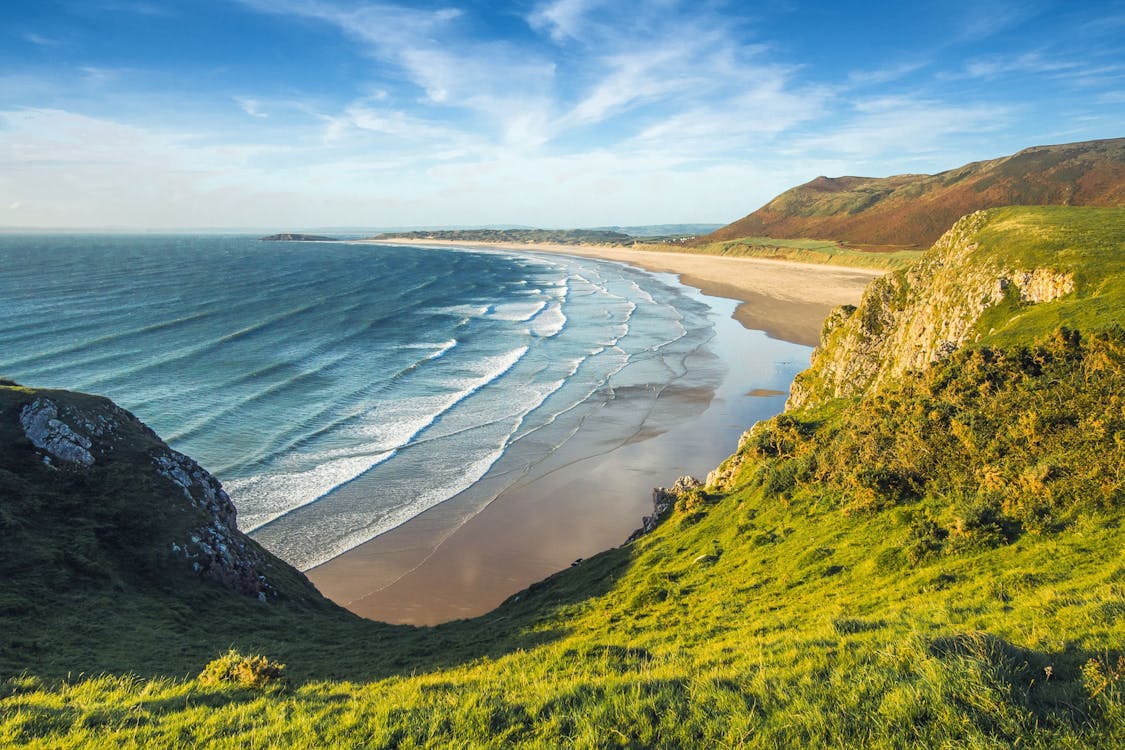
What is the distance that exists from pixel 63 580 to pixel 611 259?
18865 centimetres

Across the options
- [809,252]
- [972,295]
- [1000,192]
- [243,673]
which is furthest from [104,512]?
[1000,192]

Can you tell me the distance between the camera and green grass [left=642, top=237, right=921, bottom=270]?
11969 cm

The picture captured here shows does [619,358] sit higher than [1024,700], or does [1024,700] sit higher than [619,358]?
[1024,700]

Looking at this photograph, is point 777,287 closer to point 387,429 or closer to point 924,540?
point 387,429

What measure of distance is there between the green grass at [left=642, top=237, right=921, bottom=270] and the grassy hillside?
3610 inches

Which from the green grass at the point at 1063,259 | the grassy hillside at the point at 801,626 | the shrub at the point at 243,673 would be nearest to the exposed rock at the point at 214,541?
the grassy hillside at the point at 801,626

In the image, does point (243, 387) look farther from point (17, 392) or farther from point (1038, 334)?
point (1038, 334)

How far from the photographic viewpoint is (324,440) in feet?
114

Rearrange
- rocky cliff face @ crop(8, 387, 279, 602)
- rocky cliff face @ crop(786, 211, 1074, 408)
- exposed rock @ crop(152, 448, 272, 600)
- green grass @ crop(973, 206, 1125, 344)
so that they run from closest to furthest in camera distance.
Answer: rocky cliff face @ crop(8, 387, 279, 602)
exposed rock @ crop(152, 448, 272, 600)
green grass @ crop(973, 206, 1125, 344)
rocky cliff face @ crop(786, 211, 1074, 408)

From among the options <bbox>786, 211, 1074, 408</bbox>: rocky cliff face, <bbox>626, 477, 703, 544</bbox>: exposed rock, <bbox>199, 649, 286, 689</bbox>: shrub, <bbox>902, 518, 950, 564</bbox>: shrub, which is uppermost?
<bbox>786, 211, 1074, 408</bbox>: rocky cliff face

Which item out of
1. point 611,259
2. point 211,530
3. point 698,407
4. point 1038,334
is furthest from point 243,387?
point 611,259

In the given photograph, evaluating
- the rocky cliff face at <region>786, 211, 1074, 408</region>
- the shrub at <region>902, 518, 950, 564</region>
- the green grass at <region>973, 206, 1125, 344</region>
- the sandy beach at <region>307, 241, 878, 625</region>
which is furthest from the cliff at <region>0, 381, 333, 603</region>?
the green grass at <region>973, 206, 1125, 344</region>

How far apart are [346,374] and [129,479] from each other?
32028mm

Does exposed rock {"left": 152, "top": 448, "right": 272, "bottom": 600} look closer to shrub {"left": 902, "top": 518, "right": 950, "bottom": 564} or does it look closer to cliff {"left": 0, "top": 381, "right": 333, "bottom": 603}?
cliff {"left": 0, "top": 381, "right": 333, "bottom": 603}
